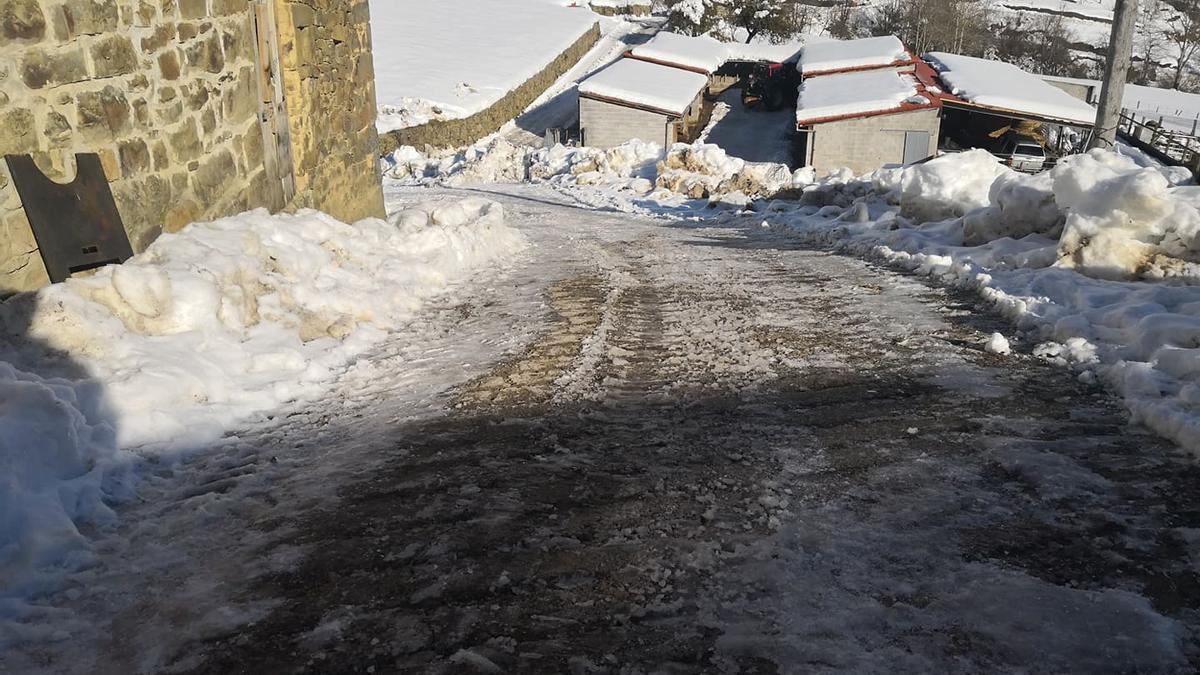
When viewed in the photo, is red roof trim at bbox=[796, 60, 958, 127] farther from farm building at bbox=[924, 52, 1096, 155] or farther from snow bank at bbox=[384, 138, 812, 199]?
snow bank at bbox=[384, 138, 812, 199]

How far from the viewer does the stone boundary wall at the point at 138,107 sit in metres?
3.90

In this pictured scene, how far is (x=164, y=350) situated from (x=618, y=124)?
26214mm

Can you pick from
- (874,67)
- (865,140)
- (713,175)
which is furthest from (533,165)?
(874,67)

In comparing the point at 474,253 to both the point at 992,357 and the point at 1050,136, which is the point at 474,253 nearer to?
the point at 992,357

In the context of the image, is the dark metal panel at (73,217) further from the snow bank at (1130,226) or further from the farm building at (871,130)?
the farm building at (871,130)

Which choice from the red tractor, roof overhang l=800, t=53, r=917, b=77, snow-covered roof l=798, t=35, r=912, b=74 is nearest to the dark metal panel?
roof overhang l=800, t=53, r=917, b=77

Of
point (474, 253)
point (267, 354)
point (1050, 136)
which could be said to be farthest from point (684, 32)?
point (267, 354)

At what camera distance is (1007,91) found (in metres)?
25.8

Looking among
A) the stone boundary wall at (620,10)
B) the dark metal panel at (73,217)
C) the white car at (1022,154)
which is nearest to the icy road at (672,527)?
the dark metal panel at (73,217)

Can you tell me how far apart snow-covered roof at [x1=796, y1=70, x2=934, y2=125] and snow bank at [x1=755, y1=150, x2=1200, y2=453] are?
17.1m

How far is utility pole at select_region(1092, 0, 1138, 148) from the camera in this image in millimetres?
9952

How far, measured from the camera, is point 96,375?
12.2 feet

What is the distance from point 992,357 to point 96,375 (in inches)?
183

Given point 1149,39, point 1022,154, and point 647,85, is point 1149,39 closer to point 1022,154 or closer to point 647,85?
point 1022,154
